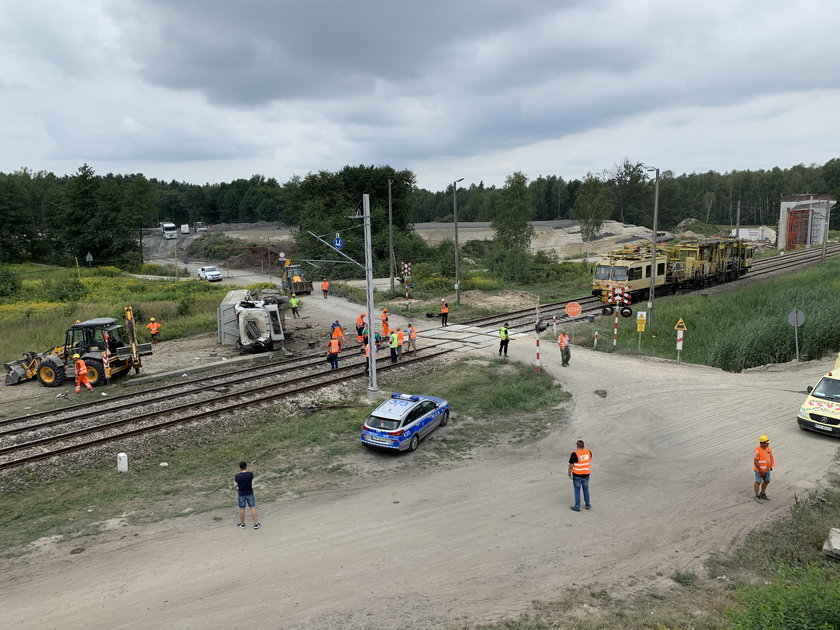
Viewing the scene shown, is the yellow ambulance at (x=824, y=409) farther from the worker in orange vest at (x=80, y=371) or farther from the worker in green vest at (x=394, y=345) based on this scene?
the worker in orange vest at (x=80, y=371)

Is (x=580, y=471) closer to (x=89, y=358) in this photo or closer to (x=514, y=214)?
(x=89, y=358)

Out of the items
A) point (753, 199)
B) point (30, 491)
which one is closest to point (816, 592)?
point (30, 491)

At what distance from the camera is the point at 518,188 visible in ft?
180

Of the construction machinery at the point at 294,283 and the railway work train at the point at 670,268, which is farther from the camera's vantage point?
the construction machinery at the point at 294,283

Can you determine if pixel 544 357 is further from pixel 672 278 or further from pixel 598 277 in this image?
pixel 672 278

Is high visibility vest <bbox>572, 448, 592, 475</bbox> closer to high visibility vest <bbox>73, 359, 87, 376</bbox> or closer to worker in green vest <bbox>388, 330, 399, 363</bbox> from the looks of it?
worker in green vest <bbox>388, 330, 399, 363</bbox>

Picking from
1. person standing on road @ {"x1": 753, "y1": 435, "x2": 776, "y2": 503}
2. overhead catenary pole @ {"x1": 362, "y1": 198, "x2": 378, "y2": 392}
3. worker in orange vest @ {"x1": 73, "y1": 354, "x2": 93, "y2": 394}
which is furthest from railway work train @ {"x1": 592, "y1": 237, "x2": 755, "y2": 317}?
worker in orange vest @ {"x1": 73, "y1": 354, "x2": 93, "y2": 394}

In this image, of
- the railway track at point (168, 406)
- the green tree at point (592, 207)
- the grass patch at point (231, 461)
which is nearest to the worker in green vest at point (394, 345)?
the railway track at point (168, 406)

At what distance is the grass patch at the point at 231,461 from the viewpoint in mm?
12867

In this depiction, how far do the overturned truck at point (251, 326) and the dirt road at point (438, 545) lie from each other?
48.0 ft

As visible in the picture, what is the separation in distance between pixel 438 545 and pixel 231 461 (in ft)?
23.3

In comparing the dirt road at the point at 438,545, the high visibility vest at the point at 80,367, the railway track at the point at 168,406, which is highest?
the high visibility vest at the point at 80,367

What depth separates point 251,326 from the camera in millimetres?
28328

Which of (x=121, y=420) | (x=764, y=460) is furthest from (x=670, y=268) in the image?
(x=121, y=420)
